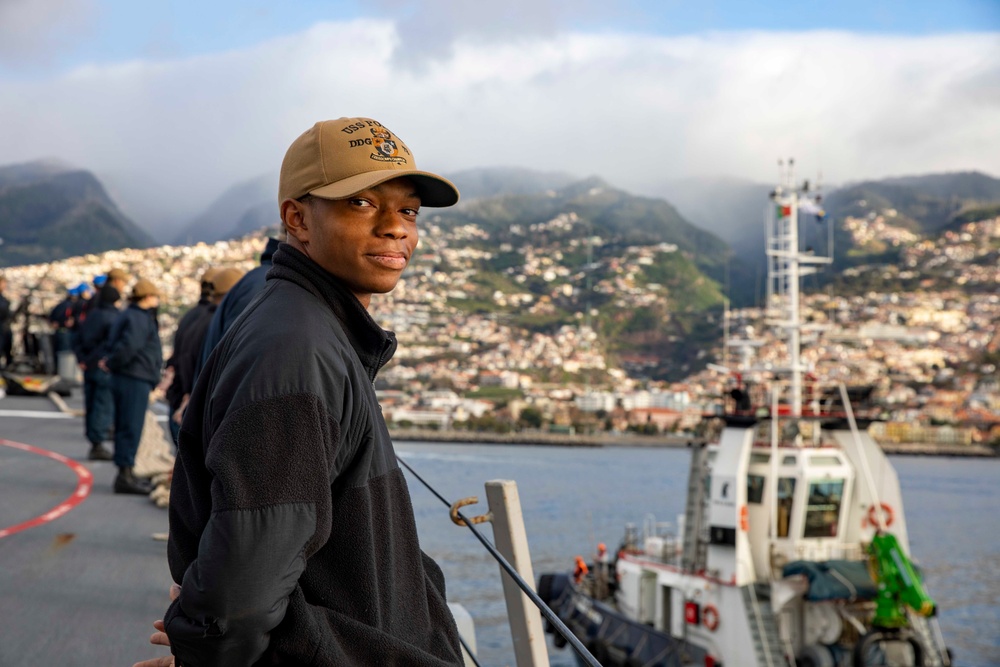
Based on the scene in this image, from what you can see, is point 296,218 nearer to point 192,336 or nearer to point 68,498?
point 192,336

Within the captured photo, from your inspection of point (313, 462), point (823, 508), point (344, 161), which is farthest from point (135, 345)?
point (823, 508)

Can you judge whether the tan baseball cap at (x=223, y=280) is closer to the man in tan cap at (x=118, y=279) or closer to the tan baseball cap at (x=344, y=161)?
the tan baseball cap at (x=344, y=161)

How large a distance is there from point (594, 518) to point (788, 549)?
122 feet

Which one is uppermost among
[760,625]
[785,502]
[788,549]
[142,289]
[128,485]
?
[142,289]

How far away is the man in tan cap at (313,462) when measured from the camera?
129 centimetres

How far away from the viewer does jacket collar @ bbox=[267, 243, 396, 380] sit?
5.06 feet

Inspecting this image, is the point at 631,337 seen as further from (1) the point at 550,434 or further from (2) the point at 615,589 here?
(2) the point at 615,589

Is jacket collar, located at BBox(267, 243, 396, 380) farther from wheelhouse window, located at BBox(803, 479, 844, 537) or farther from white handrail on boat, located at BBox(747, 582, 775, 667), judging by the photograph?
wheelhouse window, located at BBox(803, 479, 844, 537)

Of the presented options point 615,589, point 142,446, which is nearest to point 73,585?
point 142,446

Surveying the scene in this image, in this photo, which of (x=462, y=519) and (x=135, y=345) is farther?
(x=135, y=345)

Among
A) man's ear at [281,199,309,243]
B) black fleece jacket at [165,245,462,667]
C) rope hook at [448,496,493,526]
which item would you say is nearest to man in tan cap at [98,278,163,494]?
rope hook at [448,496,493,526]

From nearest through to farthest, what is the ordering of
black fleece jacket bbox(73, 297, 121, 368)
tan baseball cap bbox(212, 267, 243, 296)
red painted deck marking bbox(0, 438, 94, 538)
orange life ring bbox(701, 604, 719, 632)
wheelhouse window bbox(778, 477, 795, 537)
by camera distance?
1. tan baseball cap bbox(212, 267, 243, 296)
2. red painted deck marking bbox(0, 438, 94, 538)
3. black fleece jacket bbox(73, 297, 121, 368)
4. wheelhouse window bbox(778, 477, 795, 537)
5. orange life ring bbox(701, 604, 719, 632)

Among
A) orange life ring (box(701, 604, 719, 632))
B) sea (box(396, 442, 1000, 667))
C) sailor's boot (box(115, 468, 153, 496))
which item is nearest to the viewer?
sailor's boot (box(115, 468, 153, 496))

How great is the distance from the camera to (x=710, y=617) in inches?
719
